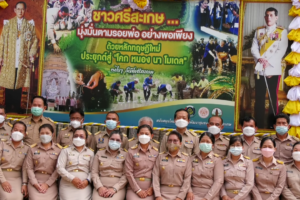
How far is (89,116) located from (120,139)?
5.92 ft

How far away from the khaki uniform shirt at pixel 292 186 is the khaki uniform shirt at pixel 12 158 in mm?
3951

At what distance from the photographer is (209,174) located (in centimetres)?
587

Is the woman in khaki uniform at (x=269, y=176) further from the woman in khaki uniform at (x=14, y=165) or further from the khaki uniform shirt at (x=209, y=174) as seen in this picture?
the woman in khaki uniform at (x=14, y=165)

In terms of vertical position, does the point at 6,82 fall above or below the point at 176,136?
above

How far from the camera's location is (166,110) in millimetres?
7543

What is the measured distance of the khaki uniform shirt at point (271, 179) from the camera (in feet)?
19.2

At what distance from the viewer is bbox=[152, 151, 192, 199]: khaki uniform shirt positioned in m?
5.86

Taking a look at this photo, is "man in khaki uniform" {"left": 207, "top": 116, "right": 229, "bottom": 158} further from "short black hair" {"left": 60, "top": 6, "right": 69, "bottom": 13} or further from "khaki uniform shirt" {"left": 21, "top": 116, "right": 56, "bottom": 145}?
"short black hair" {"left": 60, "top": 6, "right": 69, "bottom": 13}

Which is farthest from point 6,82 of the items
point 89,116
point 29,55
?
point 89,116

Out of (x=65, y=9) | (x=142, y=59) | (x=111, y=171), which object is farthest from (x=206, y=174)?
(x=65, y=9)

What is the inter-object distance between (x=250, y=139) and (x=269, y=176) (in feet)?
2.62

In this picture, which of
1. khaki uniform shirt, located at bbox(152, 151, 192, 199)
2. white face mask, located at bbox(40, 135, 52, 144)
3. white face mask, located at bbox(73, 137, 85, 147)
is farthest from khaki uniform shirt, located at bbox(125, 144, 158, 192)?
white face mask, located at bbox(40, 135, 52, 144)

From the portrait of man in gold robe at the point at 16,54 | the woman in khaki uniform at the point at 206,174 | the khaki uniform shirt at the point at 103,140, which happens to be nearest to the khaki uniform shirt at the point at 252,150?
the woman in khaki uniform at the point at 206,174

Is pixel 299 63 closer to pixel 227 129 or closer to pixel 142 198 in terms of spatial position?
pixel 227 129
